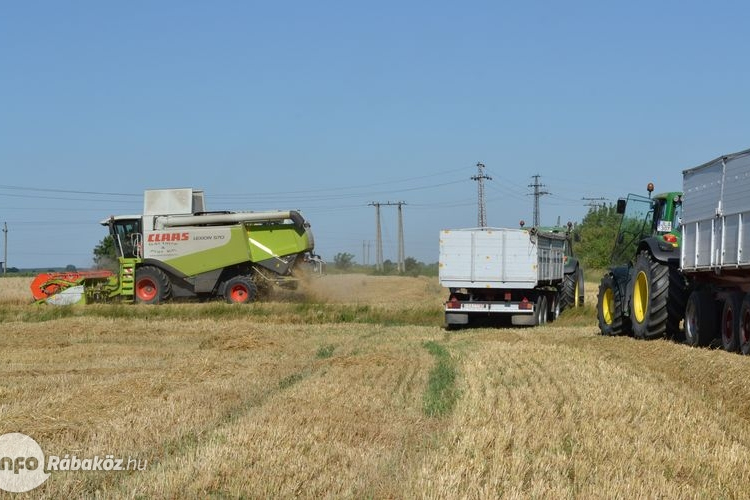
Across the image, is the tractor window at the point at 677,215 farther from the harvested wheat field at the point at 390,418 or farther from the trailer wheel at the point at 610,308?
the harvested wheat field at the point at 390,418

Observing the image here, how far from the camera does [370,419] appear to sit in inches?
309

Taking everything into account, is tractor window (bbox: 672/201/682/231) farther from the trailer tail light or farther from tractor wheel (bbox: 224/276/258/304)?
tractor wheel (bbox: 224/276/258/304)

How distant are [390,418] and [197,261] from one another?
2165 centimetres

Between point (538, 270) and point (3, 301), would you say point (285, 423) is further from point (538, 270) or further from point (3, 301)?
point (3, 301)

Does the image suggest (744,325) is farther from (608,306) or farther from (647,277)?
(608,306)

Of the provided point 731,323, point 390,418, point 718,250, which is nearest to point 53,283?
point 718,250

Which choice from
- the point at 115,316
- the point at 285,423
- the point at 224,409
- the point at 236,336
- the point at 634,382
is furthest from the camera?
the point at 115,316

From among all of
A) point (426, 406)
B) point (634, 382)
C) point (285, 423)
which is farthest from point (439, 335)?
point (285, 423)

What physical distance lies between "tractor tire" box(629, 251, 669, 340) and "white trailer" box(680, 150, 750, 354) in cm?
45

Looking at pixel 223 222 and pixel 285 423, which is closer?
pixel 285 423

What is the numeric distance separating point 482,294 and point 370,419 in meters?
13.9

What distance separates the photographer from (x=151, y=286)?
95.9ft

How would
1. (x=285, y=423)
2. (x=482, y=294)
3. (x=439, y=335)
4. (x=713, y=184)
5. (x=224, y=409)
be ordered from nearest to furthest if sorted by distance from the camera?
1. (x=285, y=423)
2. (x=224, y=409)
3. (x=713, y=184)
4. (x=439, y=335)
5. (x=482, y=294)

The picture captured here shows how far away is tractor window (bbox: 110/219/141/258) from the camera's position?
29.6 m
